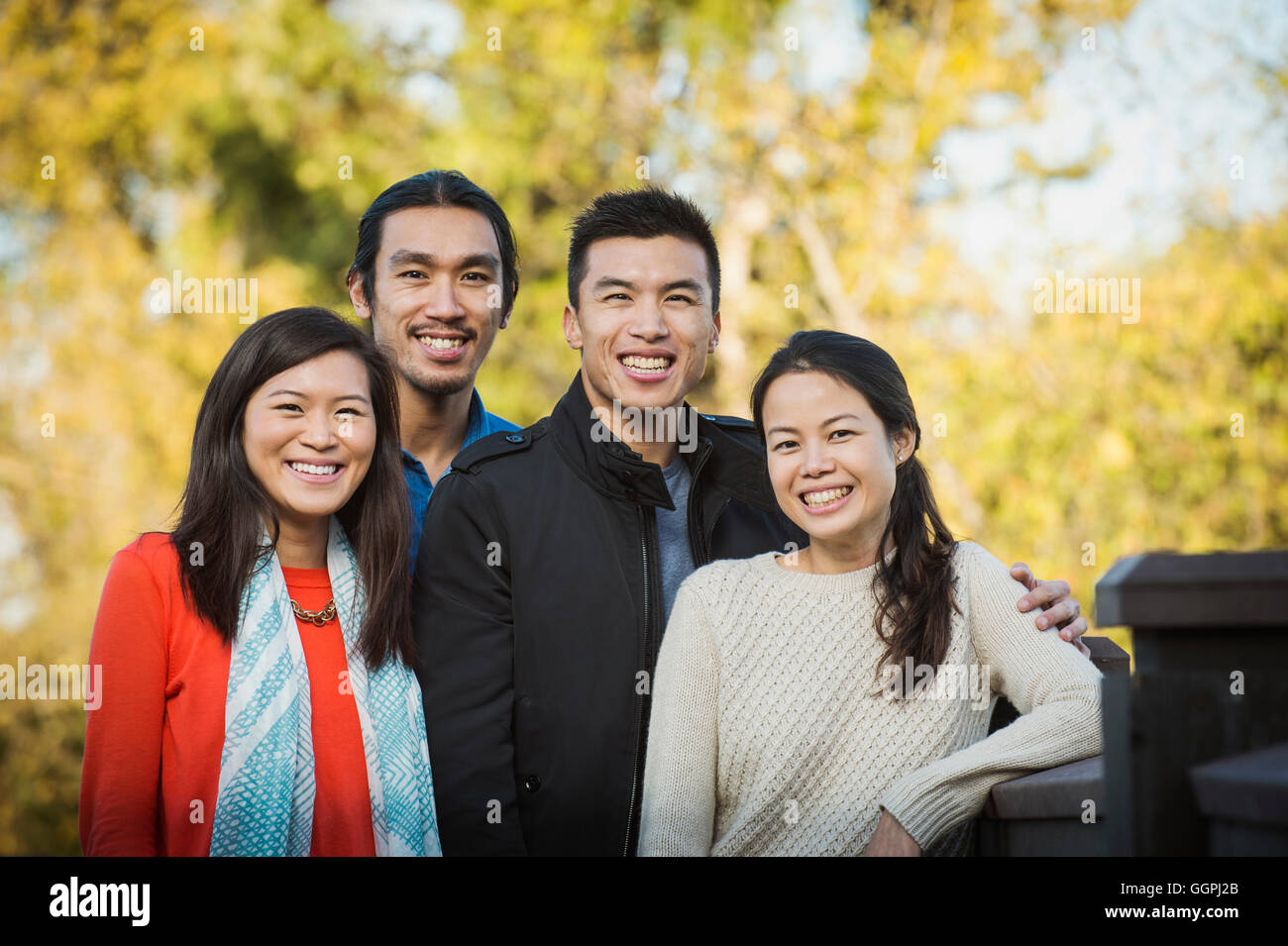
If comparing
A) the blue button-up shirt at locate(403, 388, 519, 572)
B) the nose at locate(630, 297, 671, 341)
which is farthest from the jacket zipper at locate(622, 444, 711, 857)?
the blue button-up shirt at locate(403, 388, 519, 572)

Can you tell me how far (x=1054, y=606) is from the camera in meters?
2.34

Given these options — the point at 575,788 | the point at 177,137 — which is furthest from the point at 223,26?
the point at 575,788

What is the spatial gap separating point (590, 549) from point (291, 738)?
69 centimetres

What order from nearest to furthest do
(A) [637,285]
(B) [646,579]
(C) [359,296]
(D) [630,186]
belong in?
(B) [646,579]
(A) [637,285]
(C) [359,296]
(D) [630,186]

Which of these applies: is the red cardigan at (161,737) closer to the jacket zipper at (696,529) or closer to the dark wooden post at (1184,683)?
the jacket zipper at (696,529)

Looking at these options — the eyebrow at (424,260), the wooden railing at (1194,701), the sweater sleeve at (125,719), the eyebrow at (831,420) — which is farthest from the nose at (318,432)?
the wooden railing at (1194,701)

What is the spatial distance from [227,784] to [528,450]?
94 cm

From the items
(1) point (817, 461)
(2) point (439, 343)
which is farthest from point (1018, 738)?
(2) point (439, 343)

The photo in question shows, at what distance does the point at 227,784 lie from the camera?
234 cm

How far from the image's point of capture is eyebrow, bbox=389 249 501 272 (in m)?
3.51

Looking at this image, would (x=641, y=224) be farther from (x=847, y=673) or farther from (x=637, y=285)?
(x=847, y=673)
